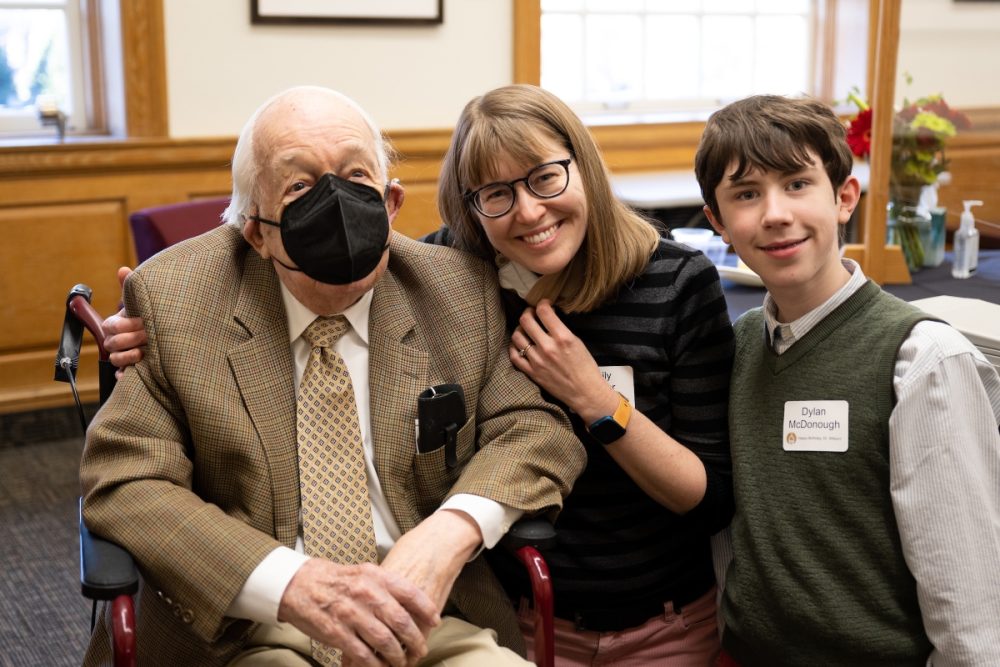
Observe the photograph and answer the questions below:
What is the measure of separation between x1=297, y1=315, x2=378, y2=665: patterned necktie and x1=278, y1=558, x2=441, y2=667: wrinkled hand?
0.56ft

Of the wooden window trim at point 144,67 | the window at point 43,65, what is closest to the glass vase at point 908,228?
the wooden window trim at point 144,67

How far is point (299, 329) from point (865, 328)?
0.91 m

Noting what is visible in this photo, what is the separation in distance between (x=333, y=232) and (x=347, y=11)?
3.26 meters

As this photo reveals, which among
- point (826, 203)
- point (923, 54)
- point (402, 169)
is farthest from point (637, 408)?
point (402, 169)

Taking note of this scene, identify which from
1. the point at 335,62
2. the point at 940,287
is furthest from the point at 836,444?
the point at 335,62

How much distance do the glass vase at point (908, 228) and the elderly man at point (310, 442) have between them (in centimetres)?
171

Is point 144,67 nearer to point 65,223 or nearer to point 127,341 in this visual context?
point 65,223

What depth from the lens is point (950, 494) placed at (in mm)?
1608

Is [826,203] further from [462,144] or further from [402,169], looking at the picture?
[402,169]

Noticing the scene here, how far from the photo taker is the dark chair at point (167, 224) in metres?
2.91

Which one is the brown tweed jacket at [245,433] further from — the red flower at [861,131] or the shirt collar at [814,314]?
the red flower at [861,131]

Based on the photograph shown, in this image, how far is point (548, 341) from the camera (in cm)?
188

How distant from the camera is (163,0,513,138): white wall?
446cm

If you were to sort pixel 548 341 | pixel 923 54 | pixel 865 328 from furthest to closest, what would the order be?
pixel 923 54 → pixel 548 341 → pixel 865 328
